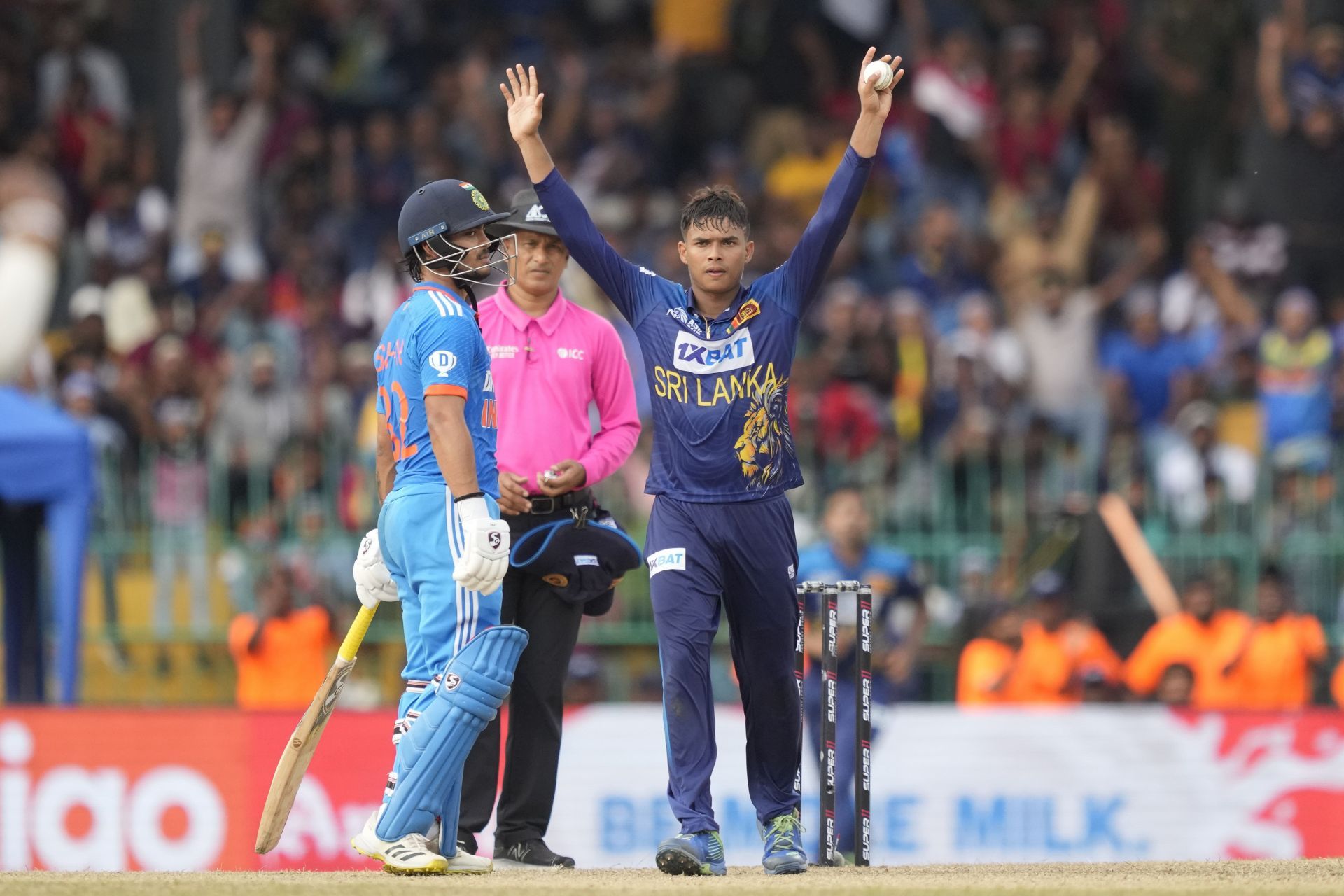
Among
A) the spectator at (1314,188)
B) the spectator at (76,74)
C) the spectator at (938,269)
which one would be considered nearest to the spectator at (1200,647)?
the spectator at (938,269)

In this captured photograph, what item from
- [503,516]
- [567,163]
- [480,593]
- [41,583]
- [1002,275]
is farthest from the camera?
[567,163]

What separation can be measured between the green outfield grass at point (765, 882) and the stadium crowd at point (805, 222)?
14.8 feet

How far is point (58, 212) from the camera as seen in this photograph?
17.0 meters

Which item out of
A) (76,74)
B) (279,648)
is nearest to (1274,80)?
(279,648)

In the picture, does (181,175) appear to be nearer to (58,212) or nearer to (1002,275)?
(58,212)

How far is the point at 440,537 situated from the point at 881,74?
2.29 meters

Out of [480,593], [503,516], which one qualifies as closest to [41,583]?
[503,516]

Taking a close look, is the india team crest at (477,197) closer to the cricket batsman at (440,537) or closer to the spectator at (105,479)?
the cricket batsman at (440,537)

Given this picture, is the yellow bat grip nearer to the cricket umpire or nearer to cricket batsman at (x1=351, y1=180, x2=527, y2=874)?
cricket batsman at (x1=351, y1=180, x2=527, y2=874)

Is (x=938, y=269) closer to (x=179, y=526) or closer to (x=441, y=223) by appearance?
(x=179, y=526)

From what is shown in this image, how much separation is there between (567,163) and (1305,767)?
867 centimetres

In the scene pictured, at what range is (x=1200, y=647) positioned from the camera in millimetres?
13312

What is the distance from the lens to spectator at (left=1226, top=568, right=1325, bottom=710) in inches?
516

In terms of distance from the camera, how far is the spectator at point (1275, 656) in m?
13.1
